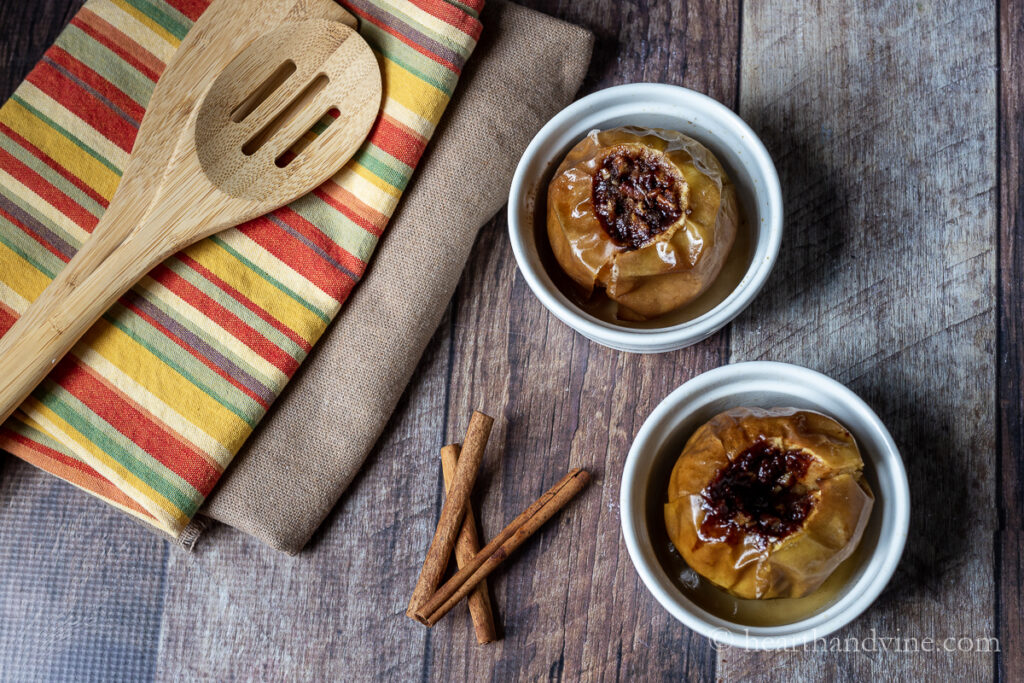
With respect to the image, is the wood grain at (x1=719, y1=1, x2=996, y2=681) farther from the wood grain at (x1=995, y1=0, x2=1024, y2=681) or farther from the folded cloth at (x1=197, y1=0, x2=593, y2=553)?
the folded cloth at (x1=197, y1=0, x2=593, y2=553)

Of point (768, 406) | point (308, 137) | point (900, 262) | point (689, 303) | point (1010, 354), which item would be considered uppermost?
point (308, 137)

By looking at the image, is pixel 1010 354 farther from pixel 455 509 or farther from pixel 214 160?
pixel 214 160

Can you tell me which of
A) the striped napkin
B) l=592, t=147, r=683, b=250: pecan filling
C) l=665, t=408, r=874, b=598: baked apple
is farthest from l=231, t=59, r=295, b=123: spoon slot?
l=665, t=408, r=874, b=598: baked apple

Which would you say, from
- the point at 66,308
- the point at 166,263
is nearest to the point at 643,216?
the point at 166,263

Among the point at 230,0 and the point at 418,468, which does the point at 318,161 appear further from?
the point at 418,468

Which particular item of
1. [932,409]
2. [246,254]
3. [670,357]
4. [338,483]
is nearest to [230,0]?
[246,254]

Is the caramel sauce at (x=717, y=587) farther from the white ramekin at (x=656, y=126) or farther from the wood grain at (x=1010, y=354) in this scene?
the wood grain at (x=1010, y=354)
